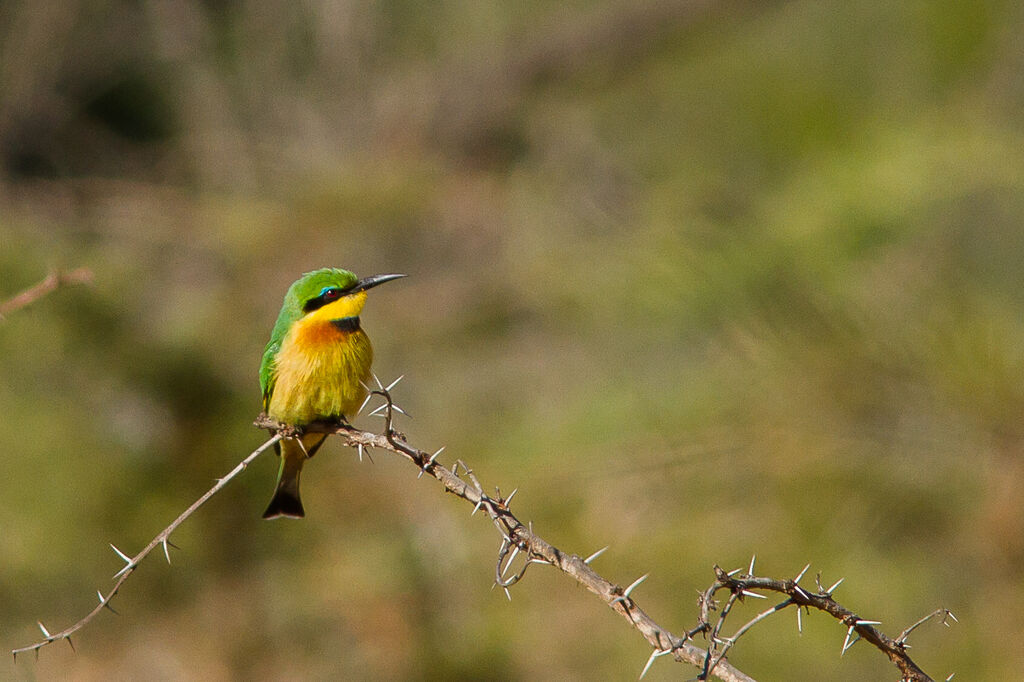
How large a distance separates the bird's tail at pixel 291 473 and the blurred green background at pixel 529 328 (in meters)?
1.45

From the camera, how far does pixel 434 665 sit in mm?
3445

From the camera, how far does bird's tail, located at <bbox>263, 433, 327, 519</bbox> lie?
6.23ft

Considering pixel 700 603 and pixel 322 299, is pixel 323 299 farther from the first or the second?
pixel 700 603

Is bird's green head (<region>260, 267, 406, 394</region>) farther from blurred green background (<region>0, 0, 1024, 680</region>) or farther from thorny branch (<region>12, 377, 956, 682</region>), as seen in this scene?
blurred green background (<region>0, 0, 1024, 680</region>)

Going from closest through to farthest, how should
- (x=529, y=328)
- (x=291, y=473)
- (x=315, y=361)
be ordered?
(x=315, y=361), (x=291, y=473), (x=529, y=328)

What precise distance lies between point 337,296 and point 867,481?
200 cm

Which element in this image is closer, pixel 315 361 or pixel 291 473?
pixel 315 361

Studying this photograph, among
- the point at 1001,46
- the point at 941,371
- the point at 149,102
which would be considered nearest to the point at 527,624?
the point at 941,371

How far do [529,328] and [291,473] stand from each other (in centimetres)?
352

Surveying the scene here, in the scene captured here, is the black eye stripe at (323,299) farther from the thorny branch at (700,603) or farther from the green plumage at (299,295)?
the thorny branch at (700,603)

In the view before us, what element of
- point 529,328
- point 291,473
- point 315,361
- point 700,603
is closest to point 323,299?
point 315,361

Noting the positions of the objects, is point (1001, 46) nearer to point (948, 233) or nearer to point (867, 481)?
point (948, 233)

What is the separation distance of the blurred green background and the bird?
151 cm

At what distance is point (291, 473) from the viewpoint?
2.02 m
